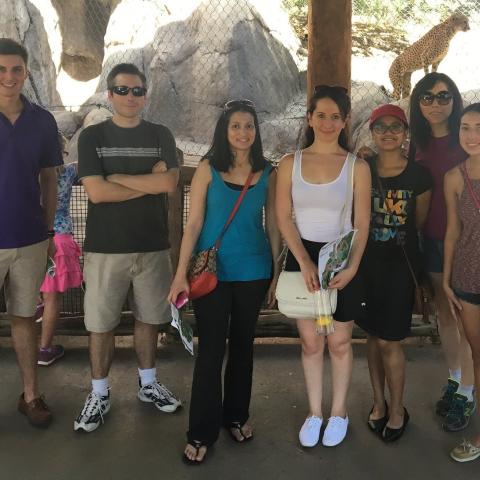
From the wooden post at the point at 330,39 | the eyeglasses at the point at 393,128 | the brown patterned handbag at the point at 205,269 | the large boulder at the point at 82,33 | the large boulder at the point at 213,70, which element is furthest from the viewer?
the large boulder at the point at 82,33

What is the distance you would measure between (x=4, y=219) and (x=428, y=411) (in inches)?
93.7

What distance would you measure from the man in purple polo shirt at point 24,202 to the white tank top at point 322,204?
125 cm

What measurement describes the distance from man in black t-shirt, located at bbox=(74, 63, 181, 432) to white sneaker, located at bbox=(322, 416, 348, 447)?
988mm

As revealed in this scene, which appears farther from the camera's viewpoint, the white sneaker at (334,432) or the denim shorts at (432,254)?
the denim shorts at (432,254)

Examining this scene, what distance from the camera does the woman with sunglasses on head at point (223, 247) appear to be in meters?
2.38

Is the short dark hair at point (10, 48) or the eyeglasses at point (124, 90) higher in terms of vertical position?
the short dark hair at point (10, 48)

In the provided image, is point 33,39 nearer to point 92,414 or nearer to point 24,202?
point 24,202

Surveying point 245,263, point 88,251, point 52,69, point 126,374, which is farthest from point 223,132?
point 52,69

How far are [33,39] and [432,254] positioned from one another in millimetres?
13615

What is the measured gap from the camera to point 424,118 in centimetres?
266

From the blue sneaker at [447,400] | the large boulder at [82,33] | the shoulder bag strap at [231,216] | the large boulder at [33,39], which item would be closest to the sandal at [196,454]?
the shoulder bag strap at [231,216]

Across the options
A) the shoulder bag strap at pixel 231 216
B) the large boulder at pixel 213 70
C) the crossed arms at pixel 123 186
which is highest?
the large boulder at pixel 213 70

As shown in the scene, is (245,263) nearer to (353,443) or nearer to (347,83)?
(353,443)

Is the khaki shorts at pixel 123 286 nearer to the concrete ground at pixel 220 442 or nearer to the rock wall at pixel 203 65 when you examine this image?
the concrete ground at pixel 220 442
